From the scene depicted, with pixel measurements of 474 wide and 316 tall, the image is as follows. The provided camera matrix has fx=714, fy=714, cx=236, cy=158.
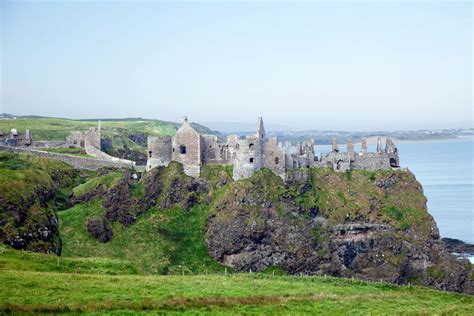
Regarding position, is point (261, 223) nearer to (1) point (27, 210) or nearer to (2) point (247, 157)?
(2) point (247, 157)

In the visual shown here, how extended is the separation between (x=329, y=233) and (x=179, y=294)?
38610mm

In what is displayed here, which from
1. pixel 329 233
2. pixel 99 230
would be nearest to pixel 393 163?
pixel 329 233

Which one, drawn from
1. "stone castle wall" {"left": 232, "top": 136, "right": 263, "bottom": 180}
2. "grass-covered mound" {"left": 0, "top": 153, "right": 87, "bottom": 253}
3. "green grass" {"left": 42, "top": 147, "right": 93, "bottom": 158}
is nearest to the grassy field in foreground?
"grass-covered mound" {"left": 0, "top": 153, "right": 87, "bottom": 253}

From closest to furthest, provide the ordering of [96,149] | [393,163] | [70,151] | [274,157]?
[274,157], [393,163], [96,149], [70,151]

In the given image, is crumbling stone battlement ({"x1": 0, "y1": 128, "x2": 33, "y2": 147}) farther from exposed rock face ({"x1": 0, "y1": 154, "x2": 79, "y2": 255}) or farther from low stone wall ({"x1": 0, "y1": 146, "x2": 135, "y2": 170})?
exposed rock face ({"x1": 0, "y1": 154, "x2": 79, "y2": 255})

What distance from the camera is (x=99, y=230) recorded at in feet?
224

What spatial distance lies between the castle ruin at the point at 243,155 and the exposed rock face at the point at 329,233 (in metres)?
1.78

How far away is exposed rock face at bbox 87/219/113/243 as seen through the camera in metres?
67.9

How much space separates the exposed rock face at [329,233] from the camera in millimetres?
70750

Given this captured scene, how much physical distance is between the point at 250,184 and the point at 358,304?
36.0m

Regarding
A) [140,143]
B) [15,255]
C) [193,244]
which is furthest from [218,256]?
[140,143]

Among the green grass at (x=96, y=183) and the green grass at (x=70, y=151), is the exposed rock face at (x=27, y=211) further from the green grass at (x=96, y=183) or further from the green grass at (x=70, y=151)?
the green grass at (x=70, y=151)

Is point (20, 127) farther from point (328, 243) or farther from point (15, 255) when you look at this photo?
point (15, 255)

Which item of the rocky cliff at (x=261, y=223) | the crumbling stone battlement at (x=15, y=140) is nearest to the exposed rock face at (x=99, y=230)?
the rocky cliff at (x=261, y=223)
